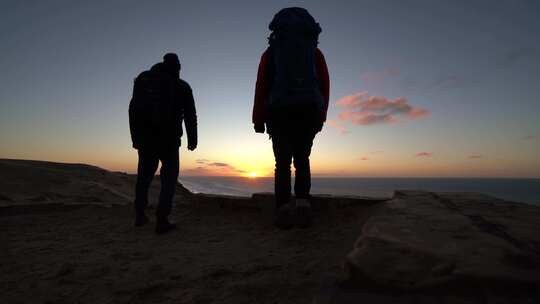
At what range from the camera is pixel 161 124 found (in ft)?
9.45

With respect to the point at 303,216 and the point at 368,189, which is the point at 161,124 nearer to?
the point at 303,216

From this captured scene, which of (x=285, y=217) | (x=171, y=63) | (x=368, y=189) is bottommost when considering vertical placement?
(x=368, y=189)

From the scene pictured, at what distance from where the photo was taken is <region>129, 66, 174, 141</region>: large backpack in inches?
112

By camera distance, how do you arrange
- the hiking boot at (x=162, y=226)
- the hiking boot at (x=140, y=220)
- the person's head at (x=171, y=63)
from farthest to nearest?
1. the hiking boot at (x=140, y=220)
2. the person's head at (x=171, y=63)
3. the hiking boot at (x=162, y=226)

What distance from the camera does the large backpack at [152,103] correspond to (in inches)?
112

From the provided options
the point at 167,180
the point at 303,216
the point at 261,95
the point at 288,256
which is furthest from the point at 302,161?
the point at 167,180

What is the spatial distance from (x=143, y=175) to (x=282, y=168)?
4.67 feet

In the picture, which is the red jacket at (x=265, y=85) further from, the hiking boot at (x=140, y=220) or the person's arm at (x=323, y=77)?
the hiking boot at (x=140, y=220)

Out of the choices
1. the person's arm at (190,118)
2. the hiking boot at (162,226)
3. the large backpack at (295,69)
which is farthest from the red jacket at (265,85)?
A: the hiking boot at (162,226)

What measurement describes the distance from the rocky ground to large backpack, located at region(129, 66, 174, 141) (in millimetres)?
1013

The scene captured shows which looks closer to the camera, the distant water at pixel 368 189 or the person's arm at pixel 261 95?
the person's arm at pixel 261 95

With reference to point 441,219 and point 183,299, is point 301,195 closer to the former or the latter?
point 441,219

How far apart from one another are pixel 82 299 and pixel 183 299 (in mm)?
537

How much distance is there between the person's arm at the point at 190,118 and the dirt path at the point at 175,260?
89 centimetres
